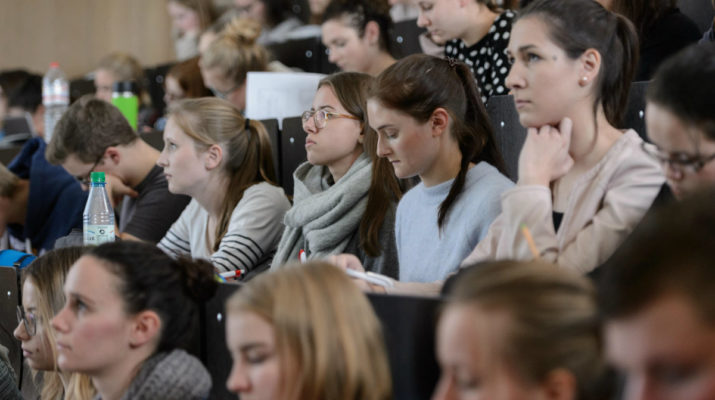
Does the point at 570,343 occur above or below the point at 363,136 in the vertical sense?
above

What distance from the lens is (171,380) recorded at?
1776 millimetres

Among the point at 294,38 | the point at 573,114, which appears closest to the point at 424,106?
the point at 573,114

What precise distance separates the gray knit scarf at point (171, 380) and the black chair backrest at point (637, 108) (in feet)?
3.69

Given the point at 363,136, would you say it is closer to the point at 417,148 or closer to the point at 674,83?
the point at 417,148

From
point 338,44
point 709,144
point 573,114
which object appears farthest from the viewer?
point 338,44

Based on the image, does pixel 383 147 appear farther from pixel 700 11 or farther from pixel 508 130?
pixel 700 11

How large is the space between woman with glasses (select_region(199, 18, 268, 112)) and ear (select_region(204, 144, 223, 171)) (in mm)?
1070

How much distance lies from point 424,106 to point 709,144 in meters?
0.89

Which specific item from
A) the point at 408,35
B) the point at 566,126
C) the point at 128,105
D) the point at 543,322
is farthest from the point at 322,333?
the point at 128,105

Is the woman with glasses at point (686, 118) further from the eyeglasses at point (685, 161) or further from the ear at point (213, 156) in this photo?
the ear at point (213, 156)

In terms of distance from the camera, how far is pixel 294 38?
4.71 meters

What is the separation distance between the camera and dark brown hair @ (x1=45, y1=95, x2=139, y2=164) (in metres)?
3.38

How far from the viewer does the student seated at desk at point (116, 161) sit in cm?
335

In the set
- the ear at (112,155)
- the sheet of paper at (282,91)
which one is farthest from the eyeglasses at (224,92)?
the ear at (112,155)
